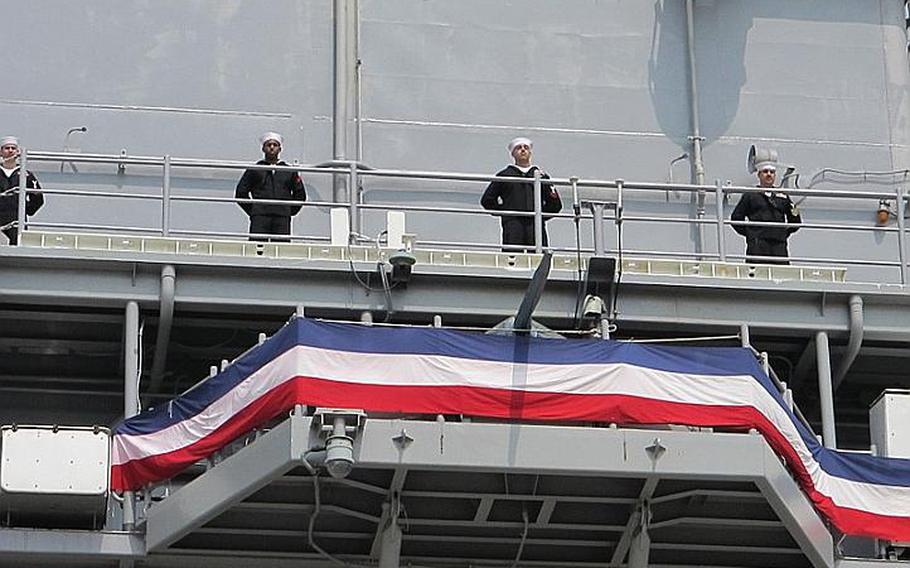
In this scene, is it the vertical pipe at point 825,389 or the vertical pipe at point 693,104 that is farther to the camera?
the vertical pipe at point 693,104

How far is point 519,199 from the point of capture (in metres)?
24.4

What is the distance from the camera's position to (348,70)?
87.9 ft

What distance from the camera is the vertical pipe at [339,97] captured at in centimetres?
2634

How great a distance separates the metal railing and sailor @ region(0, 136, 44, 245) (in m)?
0.17

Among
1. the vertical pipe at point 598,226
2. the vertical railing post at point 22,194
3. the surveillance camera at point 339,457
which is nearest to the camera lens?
the surveillance camera at point 339,457

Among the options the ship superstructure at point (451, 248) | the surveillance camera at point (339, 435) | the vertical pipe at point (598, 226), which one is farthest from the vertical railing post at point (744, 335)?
the surveillance camera at point (339, 435)

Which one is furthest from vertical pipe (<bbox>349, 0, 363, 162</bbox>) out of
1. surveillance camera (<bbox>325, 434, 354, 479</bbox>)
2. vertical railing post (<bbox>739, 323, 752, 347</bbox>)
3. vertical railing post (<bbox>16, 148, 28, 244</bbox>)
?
surveillance camera (<bbox>325, 434, 354, 479</bbox>)

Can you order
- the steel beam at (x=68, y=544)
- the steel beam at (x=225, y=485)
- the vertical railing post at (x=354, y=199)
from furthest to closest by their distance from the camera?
1. the vertical railing post at (x=354, y=199)
2. the steel beam at (x=68, y=544)
3. the steel beam at (x=225, y=485)

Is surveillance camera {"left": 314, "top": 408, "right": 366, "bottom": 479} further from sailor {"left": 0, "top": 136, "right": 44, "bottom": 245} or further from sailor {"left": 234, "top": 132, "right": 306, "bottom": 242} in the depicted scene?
sailor {"left": 0, "top": 136, "right": 44, "bottom": 245}

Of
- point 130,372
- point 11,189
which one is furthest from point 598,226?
point 11,189

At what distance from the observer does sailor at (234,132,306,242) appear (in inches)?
953

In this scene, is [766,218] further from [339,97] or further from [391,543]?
[391,543]

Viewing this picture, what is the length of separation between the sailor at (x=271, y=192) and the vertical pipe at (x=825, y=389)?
4.85 meters

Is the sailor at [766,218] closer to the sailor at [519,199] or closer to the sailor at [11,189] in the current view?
the sailor at [519,199]
